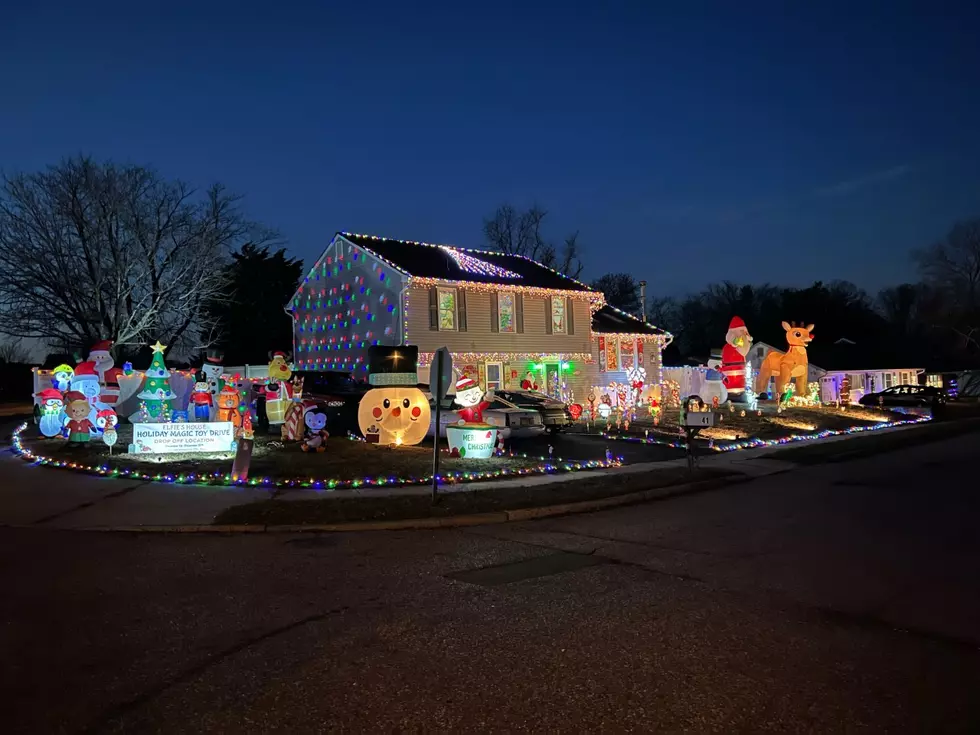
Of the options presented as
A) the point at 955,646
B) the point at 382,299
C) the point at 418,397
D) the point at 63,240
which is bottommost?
the point at 955,646

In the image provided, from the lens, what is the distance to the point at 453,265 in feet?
107

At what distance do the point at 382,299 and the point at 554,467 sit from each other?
51.9 feet

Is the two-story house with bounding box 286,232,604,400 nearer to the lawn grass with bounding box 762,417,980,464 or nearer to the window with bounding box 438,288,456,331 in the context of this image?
the window with bounding box 438,288,456,331

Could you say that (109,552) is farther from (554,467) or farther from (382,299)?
(382,299)

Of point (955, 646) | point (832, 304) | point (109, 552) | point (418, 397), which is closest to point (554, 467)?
point (418, 397)

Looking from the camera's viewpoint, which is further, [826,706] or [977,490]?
[977,490]

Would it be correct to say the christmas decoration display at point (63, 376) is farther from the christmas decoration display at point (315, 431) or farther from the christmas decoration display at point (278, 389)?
the christmas decoration display at point (315, 431)

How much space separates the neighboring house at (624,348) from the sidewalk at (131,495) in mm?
20376

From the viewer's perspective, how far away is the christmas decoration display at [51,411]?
773 inches

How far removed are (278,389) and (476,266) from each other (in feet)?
47.3

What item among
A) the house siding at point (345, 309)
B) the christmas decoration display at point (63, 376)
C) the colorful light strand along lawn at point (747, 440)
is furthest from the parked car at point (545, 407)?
the christmas decoration display at point (63, 376)

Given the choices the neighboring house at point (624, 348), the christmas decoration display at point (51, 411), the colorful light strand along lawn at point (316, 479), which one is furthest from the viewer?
the neighboring house at point (624, 348)

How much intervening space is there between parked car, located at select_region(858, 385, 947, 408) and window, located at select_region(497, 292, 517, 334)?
18.1 metres

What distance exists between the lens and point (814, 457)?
1817cm
